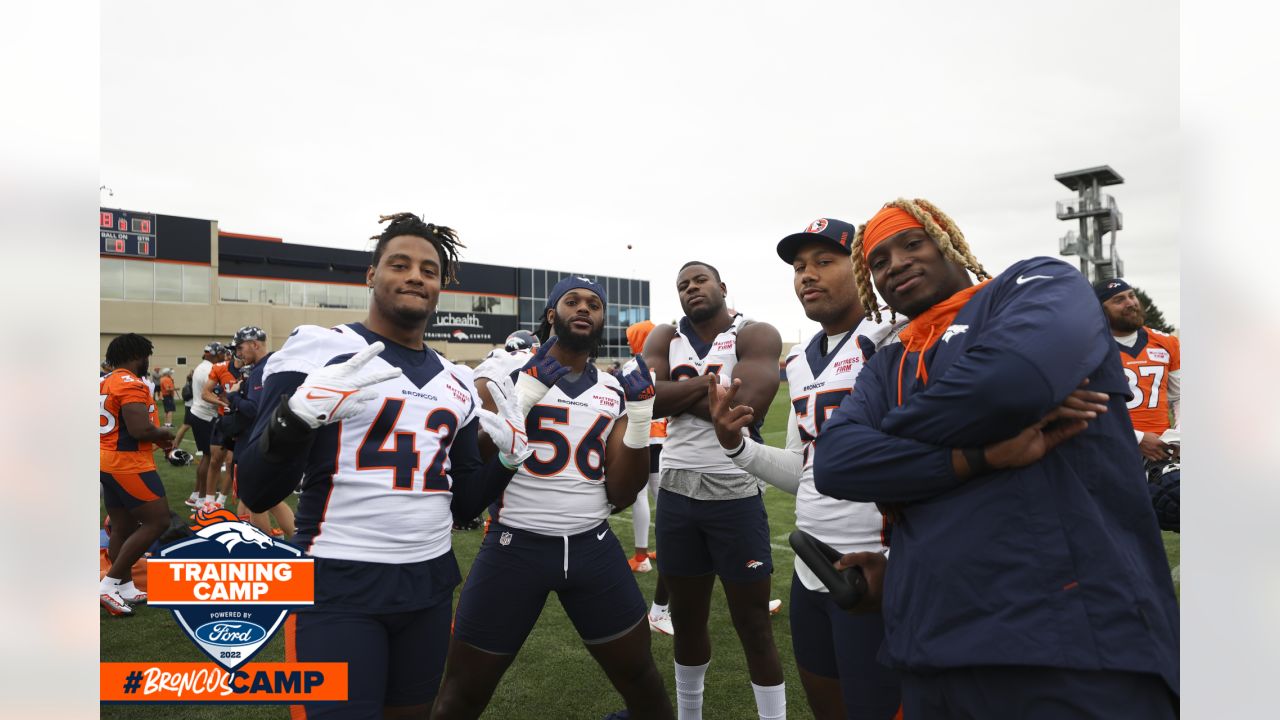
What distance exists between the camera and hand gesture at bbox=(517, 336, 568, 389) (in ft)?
10.2

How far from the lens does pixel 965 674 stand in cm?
145

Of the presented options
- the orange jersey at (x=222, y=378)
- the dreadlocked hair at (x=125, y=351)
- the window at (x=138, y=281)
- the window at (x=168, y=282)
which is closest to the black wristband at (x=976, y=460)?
the dreadlocked hair at (x=125, y=351)

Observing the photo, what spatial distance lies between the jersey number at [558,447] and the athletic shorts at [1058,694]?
188 cm

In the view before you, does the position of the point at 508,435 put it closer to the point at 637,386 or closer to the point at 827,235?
the point at 637,386

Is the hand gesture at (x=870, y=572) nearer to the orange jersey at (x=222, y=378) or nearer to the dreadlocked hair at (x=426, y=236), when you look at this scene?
the dreadlocked hair at (x=426, y=236)

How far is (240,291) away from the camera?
126 feet

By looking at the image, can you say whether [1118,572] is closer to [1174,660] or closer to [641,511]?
[1174,660]

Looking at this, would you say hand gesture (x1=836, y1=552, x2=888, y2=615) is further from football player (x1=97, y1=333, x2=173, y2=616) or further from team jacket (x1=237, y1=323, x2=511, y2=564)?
football player (x1=97, y1=333, x2=173, y2=616)

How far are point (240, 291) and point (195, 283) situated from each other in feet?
13.5

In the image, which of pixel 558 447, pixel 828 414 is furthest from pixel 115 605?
pixel 828 414

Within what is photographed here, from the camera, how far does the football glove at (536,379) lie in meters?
3.09

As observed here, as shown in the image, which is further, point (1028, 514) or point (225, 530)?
point (225, 530)
